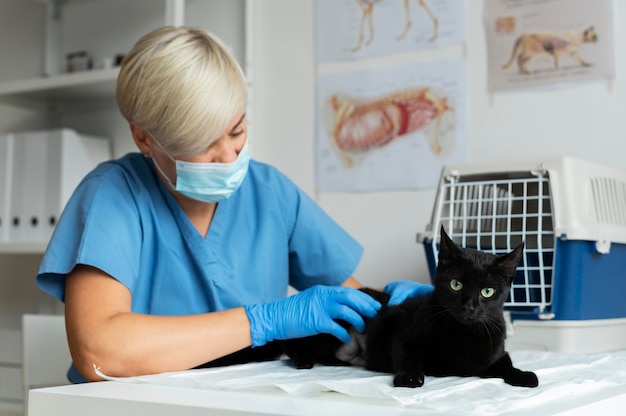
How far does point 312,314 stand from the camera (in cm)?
111

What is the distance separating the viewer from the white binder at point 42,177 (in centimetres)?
220

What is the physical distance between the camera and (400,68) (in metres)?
2.01

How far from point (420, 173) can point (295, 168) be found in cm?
40

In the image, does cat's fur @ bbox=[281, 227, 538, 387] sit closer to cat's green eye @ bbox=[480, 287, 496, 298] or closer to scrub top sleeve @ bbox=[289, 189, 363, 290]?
cat's green eye @ bbox=[480, 287, 496, 298]

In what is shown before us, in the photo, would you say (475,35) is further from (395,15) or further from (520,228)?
(520,228)

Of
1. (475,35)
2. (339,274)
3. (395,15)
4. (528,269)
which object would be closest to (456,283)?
(528,269)

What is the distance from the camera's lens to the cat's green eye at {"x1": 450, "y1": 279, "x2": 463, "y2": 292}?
95 centimetres

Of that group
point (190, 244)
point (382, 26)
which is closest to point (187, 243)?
point (190, 244)

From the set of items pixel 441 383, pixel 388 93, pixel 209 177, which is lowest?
pixel 441 383

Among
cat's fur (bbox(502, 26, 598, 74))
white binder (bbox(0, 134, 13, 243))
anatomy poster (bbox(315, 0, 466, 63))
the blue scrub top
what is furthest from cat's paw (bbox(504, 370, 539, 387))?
white binder (bbox(0, 134, 13, 243))

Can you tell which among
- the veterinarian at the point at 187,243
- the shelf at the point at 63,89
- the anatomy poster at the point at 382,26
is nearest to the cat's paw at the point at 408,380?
the veterinarian at the point at 187,243

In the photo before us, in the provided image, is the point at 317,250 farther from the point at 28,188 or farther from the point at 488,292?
the point at 28,188

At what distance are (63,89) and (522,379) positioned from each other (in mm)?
1822

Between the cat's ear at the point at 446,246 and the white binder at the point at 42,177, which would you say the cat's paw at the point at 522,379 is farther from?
the white binder at the point at 42,177
